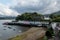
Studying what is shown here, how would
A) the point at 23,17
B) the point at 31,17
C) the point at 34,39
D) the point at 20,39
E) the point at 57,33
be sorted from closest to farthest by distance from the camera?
the point at 57,33 < the point at 34,39 < the point at 20,39 < the point at 31,17 < the point at 23,17

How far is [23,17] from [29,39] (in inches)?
5406

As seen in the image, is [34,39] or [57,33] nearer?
[57,33]

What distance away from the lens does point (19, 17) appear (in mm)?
185125

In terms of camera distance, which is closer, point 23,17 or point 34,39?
point 34,39

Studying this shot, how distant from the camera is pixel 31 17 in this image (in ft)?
534

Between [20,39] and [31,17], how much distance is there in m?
119

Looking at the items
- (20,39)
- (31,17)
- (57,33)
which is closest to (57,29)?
(57,33)

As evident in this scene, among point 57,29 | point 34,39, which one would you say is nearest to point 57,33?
point 57,29

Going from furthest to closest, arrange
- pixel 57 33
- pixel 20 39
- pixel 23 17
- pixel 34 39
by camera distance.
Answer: pixel 23 17 → pixel 20 39 → pixel 34 39 → pixel 57 33

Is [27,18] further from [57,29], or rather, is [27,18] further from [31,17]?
[57,29]

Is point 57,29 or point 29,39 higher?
point 57,29

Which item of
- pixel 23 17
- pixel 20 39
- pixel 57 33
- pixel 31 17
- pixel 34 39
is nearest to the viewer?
pixel 57 33

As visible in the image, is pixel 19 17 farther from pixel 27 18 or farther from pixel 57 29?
pixel 57 29

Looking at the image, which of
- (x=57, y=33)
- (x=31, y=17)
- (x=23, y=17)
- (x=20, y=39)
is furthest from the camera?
(x=23, y=17)
